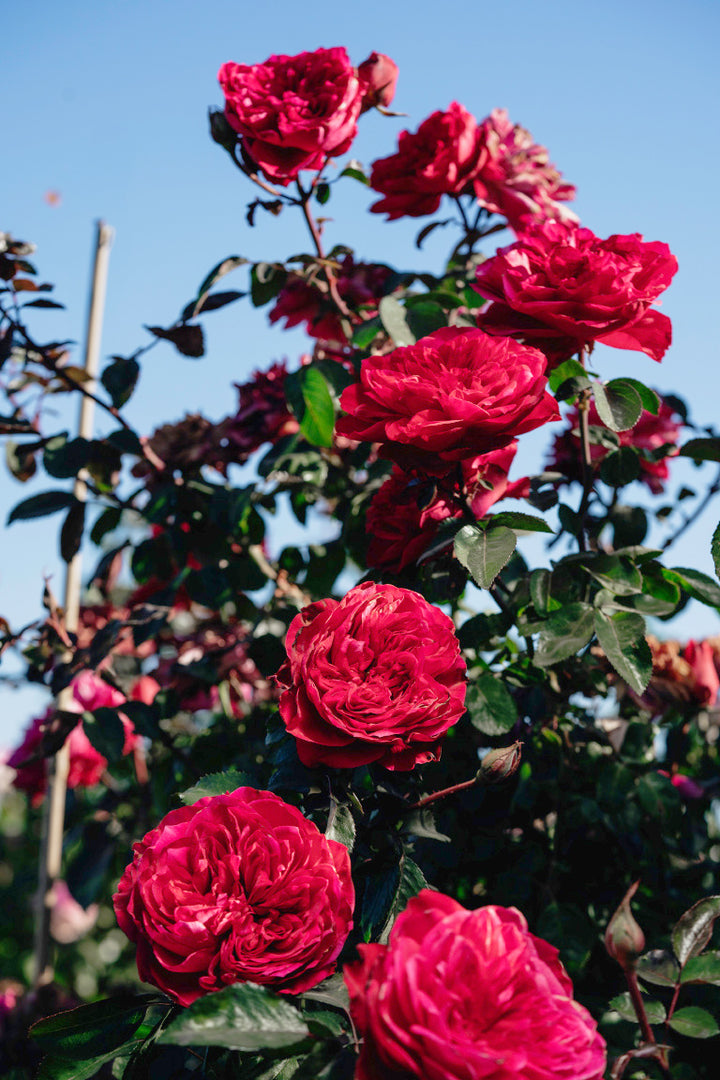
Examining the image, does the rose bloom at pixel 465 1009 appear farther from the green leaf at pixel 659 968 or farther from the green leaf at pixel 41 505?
the green leaf at pixel 41 505

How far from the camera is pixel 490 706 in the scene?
2.93 feet

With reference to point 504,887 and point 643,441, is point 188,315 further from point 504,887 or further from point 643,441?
point 504,887

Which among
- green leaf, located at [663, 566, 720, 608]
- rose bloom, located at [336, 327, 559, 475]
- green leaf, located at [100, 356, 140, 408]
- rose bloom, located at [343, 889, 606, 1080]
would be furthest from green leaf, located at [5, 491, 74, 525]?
rose bloom, located at [343, 889, 606, 1080]

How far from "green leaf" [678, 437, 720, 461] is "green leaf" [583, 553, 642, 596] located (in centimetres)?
28

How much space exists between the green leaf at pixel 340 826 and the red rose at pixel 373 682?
0.04 meters

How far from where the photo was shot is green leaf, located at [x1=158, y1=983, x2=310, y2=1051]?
1.55 ft

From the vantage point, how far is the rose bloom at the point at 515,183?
1282mm

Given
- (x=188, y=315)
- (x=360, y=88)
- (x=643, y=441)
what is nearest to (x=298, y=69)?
(x=360, y=88)

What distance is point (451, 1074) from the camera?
17.4 inches

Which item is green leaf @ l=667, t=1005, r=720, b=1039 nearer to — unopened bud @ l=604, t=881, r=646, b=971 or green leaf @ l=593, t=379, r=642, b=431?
unopened bud @ l=604, t=881, r=646, b=971

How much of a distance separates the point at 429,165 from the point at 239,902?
1.06 m

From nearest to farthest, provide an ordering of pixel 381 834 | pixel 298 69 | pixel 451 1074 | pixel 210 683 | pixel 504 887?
pixel 451 1074 < pixel 381 834 < pixel 504 887 < pixel 298 69 < pixel 210 683

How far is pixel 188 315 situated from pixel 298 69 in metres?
0.38

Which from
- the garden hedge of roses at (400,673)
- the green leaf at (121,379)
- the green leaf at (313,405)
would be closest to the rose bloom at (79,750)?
the garden hedge of roses at (400,673)
